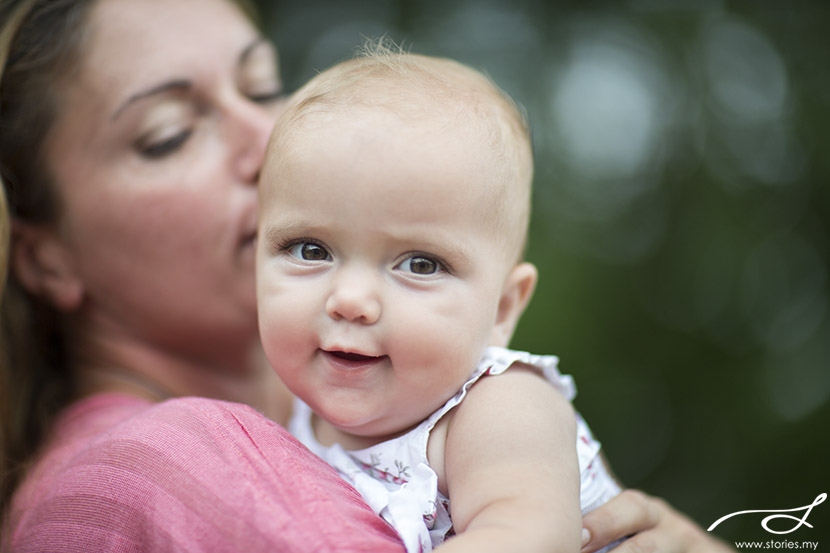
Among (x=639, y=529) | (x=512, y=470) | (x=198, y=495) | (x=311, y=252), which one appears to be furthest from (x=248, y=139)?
(x=639, y=529)

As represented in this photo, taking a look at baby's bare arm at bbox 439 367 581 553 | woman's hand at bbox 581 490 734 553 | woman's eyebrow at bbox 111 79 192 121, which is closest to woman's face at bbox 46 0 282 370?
woman's eyebrow at bbox 111 79 192 121

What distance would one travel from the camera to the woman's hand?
1473 mm

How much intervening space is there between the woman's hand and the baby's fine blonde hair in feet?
1.73

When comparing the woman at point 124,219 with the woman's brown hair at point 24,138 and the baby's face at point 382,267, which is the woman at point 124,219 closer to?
the woman's brown hair at point 24,138

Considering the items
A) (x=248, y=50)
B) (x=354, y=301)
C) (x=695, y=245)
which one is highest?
(x=248, y=50)

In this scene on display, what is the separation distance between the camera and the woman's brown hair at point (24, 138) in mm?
1979

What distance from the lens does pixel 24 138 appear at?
2.03 metres

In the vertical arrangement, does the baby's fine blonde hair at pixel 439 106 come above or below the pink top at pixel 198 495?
above

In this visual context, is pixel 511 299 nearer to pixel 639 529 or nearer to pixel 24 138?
pixel 639 529

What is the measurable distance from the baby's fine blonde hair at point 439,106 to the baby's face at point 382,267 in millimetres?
30

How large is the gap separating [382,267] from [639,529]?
2.51ft

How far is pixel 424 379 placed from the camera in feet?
4.43

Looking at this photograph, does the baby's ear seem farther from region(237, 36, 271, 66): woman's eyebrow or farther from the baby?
region(237, 36, 271, 66): woman's eyebrow

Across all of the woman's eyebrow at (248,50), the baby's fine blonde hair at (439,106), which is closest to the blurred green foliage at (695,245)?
the woman's eyebrow at (248,50)
